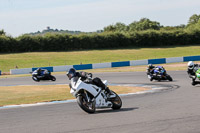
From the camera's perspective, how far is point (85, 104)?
9.22 metres

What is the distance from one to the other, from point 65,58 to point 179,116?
4543cm

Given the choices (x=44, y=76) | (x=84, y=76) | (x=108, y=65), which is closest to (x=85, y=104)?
(x=84, y=76)

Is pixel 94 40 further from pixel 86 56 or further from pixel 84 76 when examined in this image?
pixel 84 76

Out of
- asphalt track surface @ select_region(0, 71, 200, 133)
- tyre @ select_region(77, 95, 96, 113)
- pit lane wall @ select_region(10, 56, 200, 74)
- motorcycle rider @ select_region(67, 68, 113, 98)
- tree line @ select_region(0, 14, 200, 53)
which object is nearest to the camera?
asphalt track surface @ select_region(0, 71, 200, 133)

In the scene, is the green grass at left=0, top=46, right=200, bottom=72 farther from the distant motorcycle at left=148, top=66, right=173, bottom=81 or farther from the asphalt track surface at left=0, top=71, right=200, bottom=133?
the asphalt track surface at left=0, top=71, right=200, bottom=133

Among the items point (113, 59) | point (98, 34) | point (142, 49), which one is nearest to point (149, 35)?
point (142, 49)

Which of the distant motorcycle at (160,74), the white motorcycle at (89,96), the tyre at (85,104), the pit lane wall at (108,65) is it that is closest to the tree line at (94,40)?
the pit lane wall at (108,65)

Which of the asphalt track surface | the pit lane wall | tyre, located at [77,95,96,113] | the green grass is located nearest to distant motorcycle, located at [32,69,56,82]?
the pit lane wall

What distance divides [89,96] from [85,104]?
33 centimetres

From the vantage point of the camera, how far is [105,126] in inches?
288

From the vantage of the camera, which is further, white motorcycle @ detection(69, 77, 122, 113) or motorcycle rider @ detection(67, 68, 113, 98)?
motorcycle rider @ detection(67, 68, 113, 98)

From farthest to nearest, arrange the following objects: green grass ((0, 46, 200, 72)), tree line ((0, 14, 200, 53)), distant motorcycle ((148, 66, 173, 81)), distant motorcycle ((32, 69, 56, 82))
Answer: tree line ((0, 14, 200, 53))
green grass ((0, 46, 200, 72))
distant motorcycle ((32, 69, 56, 82))
distant motorcycle ((148, 66, 173, 81))

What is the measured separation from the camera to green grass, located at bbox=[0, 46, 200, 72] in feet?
162

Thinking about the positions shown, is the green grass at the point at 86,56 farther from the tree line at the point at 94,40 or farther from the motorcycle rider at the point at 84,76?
the motorcycle rider at the point at 84,76
